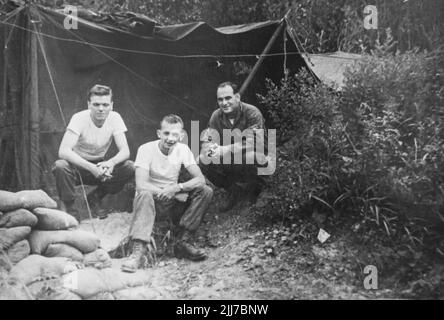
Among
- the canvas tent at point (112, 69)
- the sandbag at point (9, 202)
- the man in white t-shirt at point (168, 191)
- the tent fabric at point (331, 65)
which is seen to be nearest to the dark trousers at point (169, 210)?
the man in white t-shirt at point (168, 191)

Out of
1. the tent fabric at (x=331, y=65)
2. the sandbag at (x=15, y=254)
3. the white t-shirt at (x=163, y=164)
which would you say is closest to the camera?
the sandbag at (x=15, y=254)

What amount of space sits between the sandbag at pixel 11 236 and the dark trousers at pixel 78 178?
2.79ft

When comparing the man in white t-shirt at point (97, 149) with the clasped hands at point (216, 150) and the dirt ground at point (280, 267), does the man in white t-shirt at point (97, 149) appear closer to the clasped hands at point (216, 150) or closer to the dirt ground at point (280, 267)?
the dirt ground at point (280, 267)

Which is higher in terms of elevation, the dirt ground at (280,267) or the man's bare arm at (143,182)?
the man's bare arm at (143,182)

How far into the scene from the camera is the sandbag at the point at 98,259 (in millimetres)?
4102

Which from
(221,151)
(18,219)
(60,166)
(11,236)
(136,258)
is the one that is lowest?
(136,258)

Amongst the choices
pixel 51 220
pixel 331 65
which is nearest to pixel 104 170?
pixel 51 220

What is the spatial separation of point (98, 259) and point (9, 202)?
86 cm

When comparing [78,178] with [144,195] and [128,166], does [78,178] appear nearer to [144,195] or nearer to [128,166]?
[128,166]

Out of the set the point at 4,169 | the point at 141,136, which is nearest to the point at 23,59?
the point at 4,169

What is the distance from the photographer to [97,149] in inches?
205
